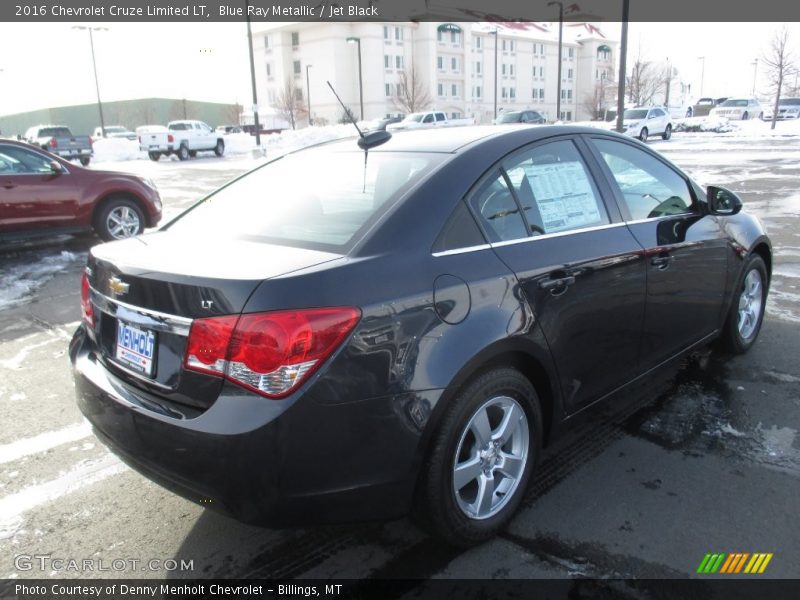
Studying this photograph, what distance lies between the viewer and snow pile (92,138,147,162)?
37.9 metres

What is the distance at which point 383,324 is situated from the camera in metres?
2.28

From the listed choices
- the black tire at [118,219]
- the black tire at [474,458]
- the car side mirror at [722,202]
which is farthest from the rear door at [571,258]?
the black tire at [118,219]

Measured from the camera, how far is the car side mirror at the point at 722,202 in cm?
410

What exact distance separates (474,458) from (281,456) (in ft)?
2.87

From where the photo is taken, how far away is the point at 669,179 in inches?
157

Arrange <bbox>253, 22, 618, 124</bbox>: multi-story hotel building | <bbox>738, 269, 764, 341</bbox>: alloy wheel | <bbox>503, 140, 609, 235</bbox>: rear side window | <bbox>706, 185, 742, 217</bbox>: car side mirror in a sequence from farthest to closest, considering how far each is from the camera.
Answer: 1. <bbox>253, 22, 618, 124</bbox>: multi-story hotel building
2. <bbox>738, 269, 764, 341</bbox>: alloy wheel
3. <bbox>706, 185, 742, 217</bbox>: car side mirror
4. <bbox>503, 140, 609, 235</bbox>: rear side window

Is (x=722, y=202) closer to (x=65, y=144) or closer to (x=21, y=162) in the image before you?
(x=21, y=162)

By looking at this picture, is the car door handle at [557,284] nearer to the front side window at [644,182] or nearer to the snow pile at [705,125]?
the front side window at [644,182]

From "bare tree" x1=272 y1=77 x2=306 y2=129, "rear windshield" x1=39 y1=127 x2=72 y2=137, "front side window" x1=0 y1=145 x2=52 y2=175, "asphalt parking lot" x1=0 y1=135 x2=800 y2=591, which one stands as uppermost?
"bare tree" x1=272 y1=77 x2=306 y2=129

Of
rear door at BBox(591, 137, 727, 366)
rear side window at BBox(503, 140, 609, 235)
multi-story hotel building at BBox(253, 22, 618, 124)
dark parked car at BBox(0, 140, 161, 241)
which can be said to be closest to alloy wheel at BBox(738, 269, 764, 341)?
rear door at BBox(591, 137, 727, 366)

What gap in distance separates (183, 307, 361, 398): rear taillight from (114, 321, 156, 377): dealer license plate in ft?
1.25

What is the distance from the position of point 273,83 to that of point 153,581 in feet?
298

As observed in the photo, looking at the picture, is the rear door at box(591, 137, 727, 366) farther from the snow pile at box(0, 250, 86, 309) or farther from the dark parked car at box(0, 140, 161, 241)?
the dark parked car at box(0, 140, 161, 241)

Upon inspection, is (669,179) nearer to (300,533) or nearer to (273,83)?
(300,533)
